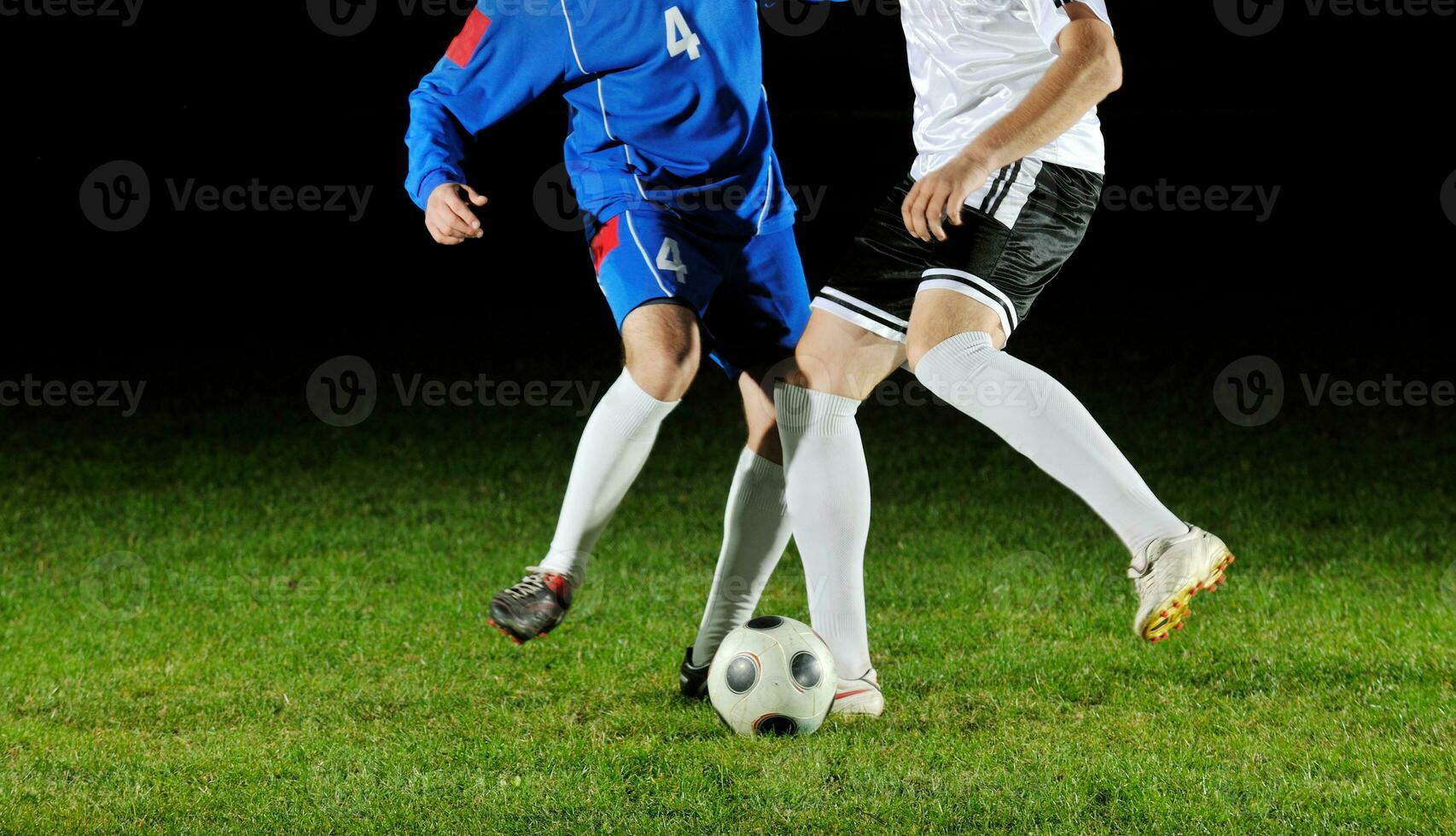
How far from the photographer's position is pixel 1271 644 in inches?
165

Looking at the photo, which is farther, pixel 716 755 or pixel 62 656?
pixel 62 656

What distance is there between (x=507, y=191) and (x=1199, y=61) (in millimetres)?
8389

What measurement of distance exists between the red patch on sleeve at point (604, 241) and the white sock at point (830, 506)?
0.53 m

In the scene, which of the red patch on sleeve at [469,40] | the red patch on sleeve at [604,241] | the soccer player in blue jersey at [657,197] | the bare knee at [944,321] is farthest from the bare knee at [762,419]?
the red patch on sleeve at [469,40]

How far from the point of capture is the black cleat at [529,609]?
3318 mm

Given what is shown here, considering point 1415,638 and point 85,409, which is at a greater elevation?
point 1415,638

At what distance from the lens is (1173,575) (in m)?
2.76

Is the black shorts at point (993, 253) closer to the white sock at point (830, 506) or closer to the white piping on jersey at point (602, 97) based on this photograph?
the white sock at point (830, 506)

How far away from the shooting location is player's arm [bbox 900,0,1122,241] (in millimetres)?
2912

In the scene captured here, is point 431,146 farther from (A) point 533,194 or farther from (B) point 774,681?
(A) point 533,194

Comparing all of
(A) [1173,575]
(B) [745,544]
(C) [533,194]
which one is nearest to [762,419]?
(B) [745,544]

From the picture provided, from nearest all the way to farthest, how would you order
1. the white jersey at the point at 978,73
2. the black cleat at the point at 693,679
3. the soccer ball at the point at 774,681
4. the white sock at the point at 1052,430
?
the white sock at the point at 1052,430 → the white jersey at the point at 978,73 → the soccer ball at the point at 774,681 → the black cleat at the point at 693,679

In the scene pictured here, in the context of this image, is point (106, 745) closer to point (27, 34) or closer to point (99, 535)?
point (99, 535)

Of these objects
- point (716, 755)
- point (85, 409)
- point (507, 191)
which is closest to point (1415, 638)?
point (716, 755)
